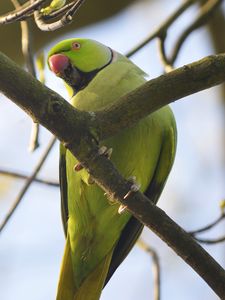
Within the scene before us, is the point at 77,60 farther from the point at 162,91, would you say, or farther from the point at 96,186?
the point at 162,91

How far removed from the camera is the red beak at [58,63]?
2725mm

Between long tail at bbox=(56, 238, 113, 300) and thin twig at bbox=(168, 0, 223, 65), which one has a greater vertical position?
thin twig at bbox=(168, 0, 223, 65)

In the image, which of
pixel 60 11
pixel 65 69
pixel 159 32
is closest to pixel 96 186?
pixel 65 69

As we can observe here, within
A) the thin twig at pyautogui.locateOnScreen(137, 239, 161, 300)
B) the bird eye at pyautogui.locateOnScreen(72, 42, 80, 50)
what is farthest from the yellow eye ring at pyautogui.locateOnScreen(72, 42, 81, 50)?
the thin twig at pyautogui.locateOnScreen(137, 239, 161, 300)

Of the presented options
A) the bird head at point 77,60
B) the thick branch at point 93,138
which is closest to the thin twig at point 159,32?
the bird head at point 77,60

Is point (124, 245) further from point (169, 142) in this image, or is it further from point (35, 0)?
point (35, 0)

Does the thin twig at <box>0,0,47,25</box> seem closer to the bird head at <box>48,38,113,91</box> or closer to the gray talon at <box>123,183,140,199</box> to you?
the gray talon at <box>123,183,140,199</box>

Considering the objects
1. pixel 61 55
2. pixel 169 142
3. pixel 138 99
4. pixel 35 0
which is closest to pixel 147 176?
pixel 169 142

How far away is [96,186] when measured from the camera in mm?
2525

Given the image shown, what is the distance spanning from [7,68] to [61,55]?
1.15 meters

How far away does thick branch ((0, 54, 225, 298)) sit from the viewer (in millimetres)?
1654

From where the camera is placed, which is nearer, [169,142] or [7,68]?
[7,68]

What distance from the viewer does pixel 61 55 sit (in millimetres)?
2760

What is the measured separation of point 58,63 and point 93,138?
3.33 ft
